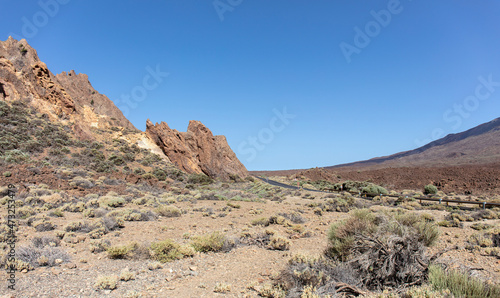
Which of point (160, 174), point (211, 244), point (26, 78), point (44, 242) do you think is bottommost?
point (211, 244)

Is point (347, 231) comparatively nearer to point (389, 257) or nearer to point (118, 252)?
point (389, 257)

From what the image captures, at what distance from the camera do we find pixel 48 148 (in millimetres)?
25766

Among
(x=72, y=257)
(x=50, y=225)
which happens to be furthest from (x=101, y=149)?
(x=72, y=257)

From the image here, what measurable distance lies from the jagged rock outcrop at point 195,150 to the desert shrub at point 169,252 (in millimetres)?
32717

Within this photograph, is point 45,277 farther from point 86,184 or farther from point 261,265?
point 86,184

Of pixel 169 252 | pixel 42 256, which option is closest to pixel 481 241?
pixel 169 252

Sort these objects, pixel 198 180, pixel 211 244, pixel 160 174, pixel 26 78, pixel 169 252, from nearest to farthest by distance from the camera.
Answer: pixel 169 252 → pixel 211 244 → pixel 160 174 → pixel 26 78 → pixel 198 180

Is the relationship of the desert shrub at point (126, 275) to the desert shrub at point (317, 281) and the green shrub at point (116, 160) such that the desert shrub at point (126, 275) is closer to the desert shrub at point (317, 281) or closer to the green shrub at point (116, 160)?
the desert shrub at point (317, 281)

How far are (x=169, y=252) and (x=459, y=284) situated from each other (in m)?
6.40

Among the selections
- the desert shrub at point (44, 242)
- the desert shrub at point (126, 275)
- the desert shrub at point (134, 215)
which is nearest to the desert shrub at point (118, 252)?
the desert shrub at point (126, 275)

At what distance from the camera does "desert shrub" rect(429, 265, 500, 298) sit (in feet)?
12.1

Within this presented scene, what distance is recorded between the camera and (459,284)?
13.1 ft

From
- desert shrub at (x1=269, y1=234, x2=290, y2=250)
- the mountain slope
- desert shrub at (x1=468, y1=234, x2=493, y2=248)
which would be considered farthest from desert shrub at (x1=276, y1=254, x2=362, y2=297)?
the mountain slope

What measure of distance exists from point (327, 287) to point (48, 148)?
96.4ft
